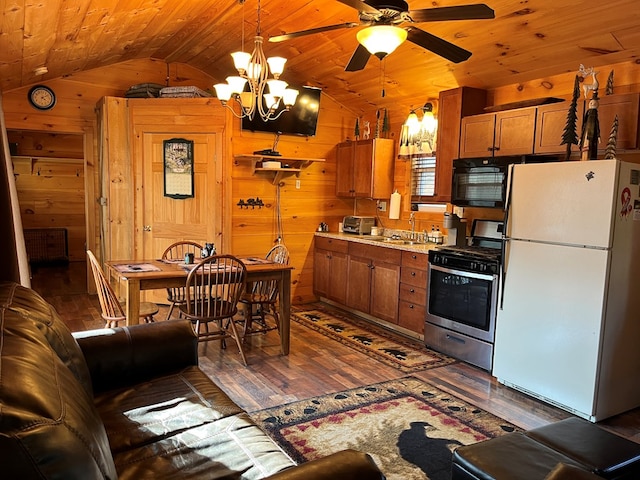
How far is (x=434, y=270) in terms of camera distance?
423 centimetres

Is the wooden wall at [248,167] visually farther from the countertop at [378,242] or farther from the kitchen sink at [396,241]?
the countertop at [378,242]

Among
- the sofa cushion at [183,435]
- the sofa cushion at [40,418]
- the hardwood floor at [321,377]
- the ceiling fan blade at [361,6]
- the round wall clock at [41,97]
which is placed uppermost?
the round wall clock at [41,97]

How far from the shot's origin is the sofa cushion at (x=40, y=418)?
91 centimetres

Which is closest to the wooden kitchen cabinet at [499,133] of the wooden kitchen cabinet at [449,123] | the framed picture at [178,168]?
the wooden kitchen cabinet at [449,123]

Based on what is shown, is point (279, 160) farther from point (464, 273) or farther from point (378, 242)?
point (464, 273)

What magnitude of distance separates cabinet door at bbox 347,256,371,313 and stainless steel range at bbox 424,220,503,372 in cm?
96

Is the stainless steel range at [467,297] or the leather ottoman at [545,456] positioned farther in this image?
the stainless steel range at [467,297]

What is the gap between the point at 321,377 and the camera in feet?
11.9

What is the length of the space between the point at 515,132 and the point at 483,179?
455 mm

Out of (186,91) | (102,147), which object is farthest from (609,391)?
(102,147)

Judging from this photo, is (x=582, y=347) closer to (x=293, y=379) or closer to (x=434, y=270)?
(x=434, y=270)

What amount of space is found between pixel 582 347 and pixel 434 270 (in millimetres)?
1402

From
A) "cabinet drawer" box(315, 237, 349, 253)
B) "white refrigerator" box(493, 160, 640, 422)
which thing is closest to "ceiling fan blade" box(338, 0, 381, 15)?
"white refrigerator" box(493, 160, 640, 422)

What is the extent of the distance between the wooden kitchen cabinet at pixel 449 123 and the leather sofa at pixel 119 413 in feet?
9.71
